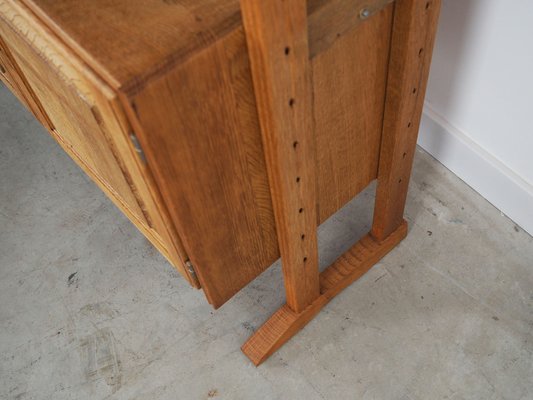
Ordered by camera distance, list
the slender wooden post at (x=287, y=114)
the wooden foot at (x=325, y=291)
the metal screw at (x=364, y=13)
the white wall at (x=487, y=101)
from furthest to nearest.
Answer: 1. the wooden foot at (x=325, y=291)
2. the white wall at (x=487, y=101)
3. the metal screw at (x=364, y=13)
4. the slender wooden post at (x=287, y=114)

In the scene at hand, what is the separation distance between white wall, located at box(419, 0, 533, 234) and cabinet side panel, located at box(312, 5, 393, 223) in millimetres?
327

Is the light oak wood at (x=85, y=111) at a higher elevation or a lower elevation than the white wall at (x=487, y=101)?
higher

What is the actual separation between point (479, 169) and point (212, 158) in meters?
0.83

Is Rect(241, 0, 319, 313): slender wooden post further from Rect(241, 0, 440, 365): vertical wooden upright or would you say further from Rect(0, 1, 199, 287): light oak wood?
Rect(0, 1, 199, 287): light oak wood

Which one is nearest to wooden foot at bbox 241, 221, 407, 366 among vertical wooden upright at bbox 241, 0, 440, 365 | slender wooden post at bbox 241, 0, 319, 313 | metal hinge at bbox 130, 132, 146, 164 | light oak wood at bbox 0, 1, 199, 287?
vertical wooden upright at bbox 241, 0, 440, 365

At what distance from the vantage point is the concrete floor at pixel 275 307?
3.76ft

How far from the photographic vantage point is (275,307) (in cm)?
126

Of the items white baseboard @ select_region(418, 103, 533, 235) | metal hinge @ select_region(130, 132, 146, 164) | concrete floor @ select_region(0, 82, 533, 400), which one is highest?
metal hinge @ select_region(130, 132, 146, 164)

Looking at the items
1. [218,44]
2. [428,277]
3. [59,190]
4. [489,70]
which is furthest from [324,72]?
[59,190]

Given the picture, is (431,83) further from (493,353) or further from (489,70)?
(493,353)

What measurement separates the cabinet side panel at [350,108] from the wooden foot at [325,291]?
23 centimetres

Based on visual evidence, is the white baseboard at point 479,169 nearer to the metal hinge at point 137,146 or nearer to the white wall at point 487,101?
the white wall at point 487,101

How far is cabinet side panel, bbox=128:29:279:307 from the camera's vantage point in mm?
612

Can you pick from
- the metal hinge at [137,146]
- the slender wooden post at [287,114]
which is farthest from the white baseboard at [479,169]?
the metal hinge at [137,146]
